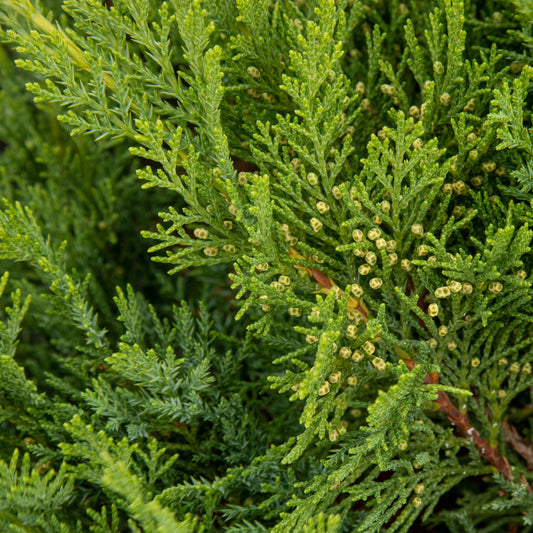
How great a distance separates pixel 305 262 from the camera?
5.31 feet

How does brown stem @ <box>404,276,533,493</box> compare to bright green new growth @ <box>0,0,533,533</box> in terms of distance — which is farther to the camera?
brown stem @ <box>404,276,533,493</box>

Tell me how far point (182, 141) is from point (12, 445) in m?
1.33

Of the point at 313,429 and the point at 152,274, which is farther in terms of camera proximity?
the point at 152,274

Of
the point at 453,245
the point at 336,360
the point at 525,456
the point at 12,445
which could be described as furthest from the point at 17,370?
the point at 525,456

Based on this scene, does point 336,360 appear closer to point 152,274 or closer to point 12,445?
point 12,445

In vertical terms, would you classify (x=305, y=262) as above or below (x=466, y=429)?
above

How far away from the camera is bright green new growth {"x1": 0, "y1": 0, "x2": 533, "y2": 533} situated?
1533 mm

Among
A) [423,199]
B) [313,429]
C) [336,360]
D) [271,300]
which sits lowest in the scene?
[313,429]

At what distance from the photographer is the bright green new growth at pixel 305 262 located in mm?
1533

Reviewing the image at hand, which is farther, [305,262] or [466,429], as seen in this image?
[466,429]

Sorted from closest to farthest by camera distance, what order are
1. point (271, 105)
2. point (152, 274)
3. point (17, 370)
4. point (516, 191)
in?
point (516, 191) → point (17, 370) → point (271, 105) → point (152, 274)

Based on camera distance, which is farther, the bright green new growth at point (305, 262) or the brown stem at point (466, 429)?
the brown stem at point (466, 429)

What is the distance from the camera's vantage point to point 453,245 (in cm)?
187

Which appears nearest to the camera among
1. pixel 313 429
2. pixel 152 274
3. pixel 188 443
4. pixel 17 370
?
pixel 313 429
